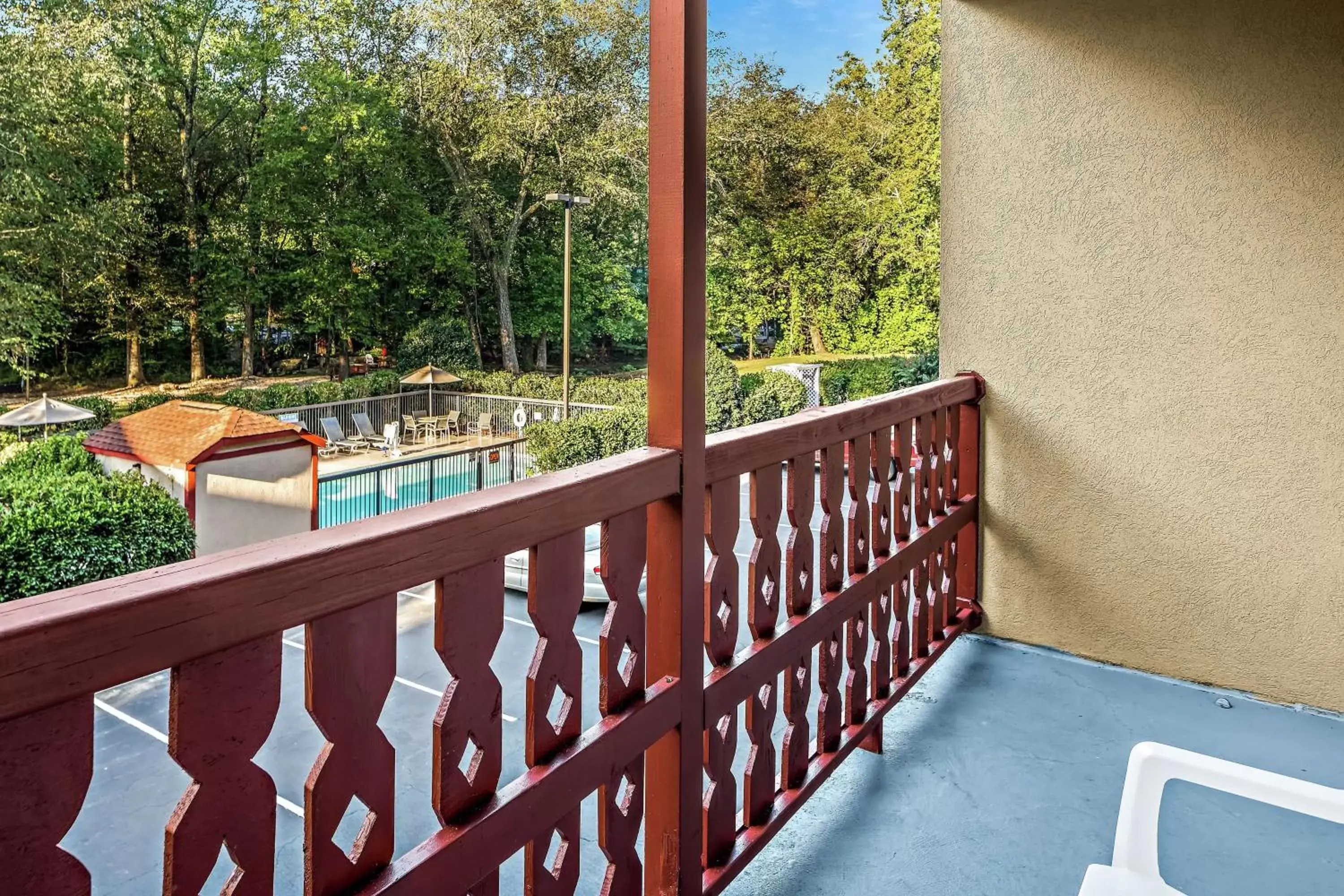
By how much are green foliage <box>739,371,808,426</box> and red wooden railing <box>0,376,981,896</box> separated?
9.65ft

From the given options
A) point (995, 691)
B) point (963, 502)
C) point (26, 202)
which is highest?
point (26, 202)

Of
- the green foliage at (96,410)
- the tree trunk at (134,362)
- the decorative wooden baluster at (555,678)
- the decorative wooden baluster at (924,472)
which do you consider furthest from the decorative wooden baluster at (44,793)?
the tree trunk at (134,362)

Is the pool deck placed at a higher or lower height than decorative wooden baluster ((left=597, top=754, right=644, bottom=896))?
higher

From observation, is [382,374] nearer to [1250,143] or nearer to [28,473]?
[28,473]

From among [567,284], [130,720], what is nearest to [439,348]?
[567,284]

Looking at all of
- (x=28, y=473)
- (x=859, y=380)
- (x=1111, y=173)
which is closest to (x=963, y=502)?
(x=1111, y=173)

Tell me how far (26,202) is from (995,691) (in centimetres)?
434

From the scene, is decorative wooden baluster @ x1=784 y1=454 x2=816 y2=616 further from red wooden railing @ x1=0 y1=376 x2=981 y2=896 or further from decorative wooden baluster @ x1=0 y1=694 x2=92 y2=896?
decorative wooden baluster @ x1=0 y1=694 x2=92 y2=896

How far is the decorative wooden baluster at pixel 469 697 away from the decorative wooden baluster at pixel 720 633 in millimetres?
368

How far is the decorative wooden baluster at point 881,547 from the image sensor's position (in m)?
1.50

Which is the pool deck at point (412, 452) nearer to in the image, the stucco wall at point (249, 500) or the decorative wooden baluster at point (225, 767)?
the stucco wall at point (249, 500)

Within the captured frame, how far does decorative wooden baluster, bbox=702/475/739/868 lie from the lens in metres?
1.03

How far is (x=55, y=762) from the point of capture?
408 millimetres

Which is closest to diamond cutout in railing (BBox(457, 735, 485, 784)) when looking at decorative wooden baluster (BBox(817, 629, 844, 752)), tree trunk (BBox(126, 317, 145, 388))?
decorative wooden baluster (BBox(817, 629, 844, 752))
